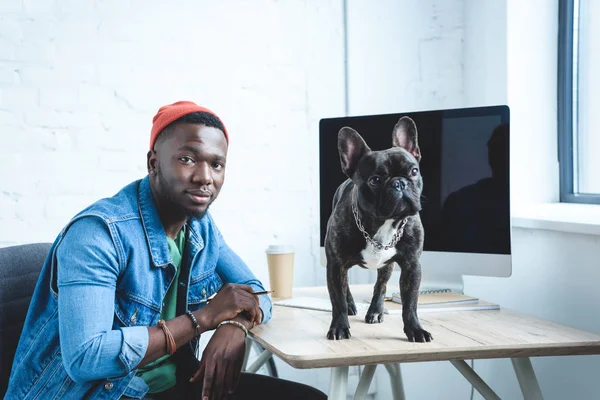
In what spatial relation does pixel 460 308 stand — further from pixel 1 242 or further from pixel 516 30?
pixel 1 242

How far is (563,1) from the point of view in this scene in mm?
2111

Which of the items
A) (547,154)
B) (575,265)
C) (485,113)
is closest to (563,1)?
(547,154)

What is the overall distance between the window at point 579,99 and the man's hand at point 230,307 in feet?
3.55

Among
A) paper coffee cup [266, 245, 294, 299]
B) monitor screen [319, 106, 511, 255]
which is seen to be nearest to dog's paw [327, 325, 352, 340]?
monitor screen [319, 106, 511, 255]

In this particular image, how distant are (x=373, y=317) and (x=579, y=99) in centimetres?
104

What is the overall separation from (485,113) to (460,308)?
0.48 meters

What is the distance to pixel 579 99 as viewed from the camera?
6.83 feet

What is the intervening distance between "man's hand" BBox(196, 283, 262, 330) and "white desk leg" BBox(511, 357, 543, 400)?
0.56 metres

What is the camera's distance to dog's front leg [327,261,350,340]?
1385 millimetres

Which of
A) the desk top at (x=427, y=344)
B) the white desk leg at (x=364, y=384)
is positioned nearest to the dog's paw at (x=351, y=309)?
the desk top at (x=427, y=344)

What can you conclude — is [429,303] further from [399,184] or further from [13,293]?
[13,293]

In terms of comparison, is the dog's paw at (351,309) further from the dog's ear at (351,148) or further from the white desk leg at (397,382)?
the dog's ear at (351,148)

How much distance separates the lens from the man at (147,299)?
125cm

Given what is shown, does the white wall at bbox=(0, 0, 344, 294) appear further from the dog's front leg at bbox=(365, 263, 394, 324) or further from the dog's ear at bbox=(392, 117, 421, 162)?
the dog's ear at bbox=(392, 117, 421, 162)
